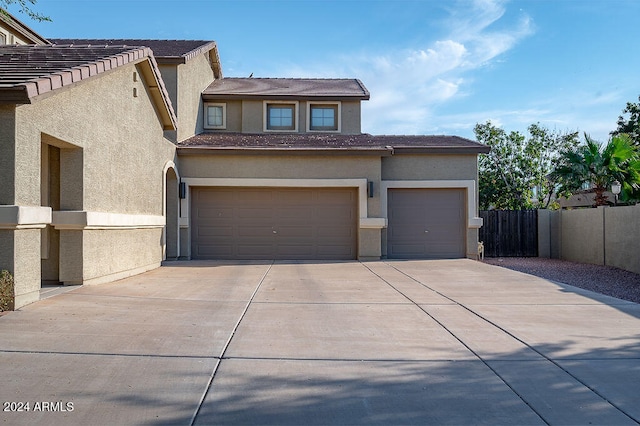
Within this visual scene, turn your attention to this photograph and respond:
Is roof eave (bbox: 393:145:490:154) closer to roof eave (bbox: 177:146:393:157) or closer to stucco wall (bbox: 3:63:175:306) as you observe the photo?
roof eave (bbox: 177:146:393:157)

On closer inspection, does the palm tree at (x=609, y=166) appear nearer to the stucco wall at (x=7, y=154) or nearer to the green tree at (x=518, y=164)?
the green tree at (x=518, y=164)

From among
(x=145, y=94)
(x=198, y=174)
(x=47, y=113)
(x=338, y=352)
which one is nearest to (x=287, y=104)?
(x=198, y=174)

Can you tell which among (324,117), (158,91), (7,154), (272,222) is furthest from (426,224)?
(7,154)

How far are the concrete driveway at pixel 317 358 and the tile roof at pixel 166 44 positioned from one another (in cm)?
1046

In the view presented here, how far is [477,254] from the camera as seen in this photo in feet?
56.6

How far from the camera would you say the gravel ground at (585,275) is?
11.1 m

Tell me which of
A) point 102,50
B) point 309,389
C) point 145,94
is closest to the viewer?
point 309,389

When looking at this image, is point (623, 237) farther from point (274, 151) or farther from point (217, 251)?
point (217, 251)

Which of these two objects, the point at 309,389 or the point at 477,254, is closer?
the point at 309,389

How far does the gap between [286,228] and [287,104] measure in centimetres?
611

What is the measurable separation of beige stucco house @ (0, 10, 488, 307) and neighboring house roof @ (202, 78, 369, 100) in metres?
0.08

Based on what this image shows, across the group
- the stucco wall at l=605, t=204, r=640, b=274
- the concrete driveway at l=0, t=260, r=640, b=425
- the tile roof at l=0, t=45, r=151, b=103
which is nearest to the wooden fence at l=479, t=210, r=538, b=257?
the stucco wall at l=605, t=204, r=640, b=274

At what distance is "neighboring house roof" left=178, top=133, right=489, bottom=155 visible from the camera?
1622 centimetres

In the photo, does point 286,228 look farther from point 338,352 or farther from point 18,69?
point 338,352
